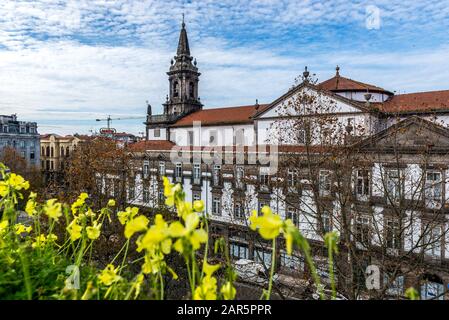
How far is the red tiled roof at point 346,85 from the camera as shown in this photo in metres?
23.9

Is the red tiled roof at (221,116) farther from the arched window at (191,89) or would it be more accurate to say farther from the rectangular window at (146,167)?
the rectangular window at (146,167)

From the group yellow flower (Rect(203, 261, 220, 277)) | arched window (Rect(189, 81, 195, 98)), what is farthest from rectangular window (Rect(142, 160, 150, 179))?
yellow flower (Rect(203, 261, 220, 277))

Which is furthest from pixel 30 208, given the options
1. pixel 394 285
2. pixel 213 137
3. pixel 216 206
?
pixel 213 137

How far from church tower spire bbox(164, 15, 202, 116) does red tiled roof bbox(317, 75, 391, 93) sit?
15044mm

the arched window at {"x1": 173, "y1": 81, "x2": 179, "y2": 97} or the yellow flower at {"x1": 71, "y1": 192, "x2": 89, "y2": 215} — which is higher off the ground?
the arched window at {"x1": 173, "y1": 81, "x2": 179, "y2": 97}

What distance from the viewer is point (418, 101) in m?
21.6

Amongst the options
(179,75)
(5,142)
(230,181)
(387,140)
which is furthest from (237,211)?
(5,142)

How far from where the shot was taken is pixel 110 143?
59.6ft

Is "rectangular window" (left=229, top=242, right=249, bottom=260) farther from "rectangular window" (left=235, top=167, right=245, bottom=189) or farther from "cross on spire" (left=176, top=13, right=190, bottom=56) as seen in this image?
"cross on spire" (left=176, top=13, right=190, bottom=56)

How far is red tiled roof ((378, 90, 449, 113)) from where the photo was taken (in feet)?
66.4

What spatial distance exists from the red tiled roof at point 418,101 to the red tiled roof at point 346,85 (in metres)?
1.39

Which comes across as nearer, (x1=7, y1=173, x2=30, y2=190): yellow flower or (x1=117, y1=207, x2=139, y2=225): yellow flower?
(x1=117, y1=207, x2=139, y2=225): yellow flower

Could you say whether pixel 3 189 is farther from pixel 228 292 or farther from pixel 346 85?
pixel 346 85
